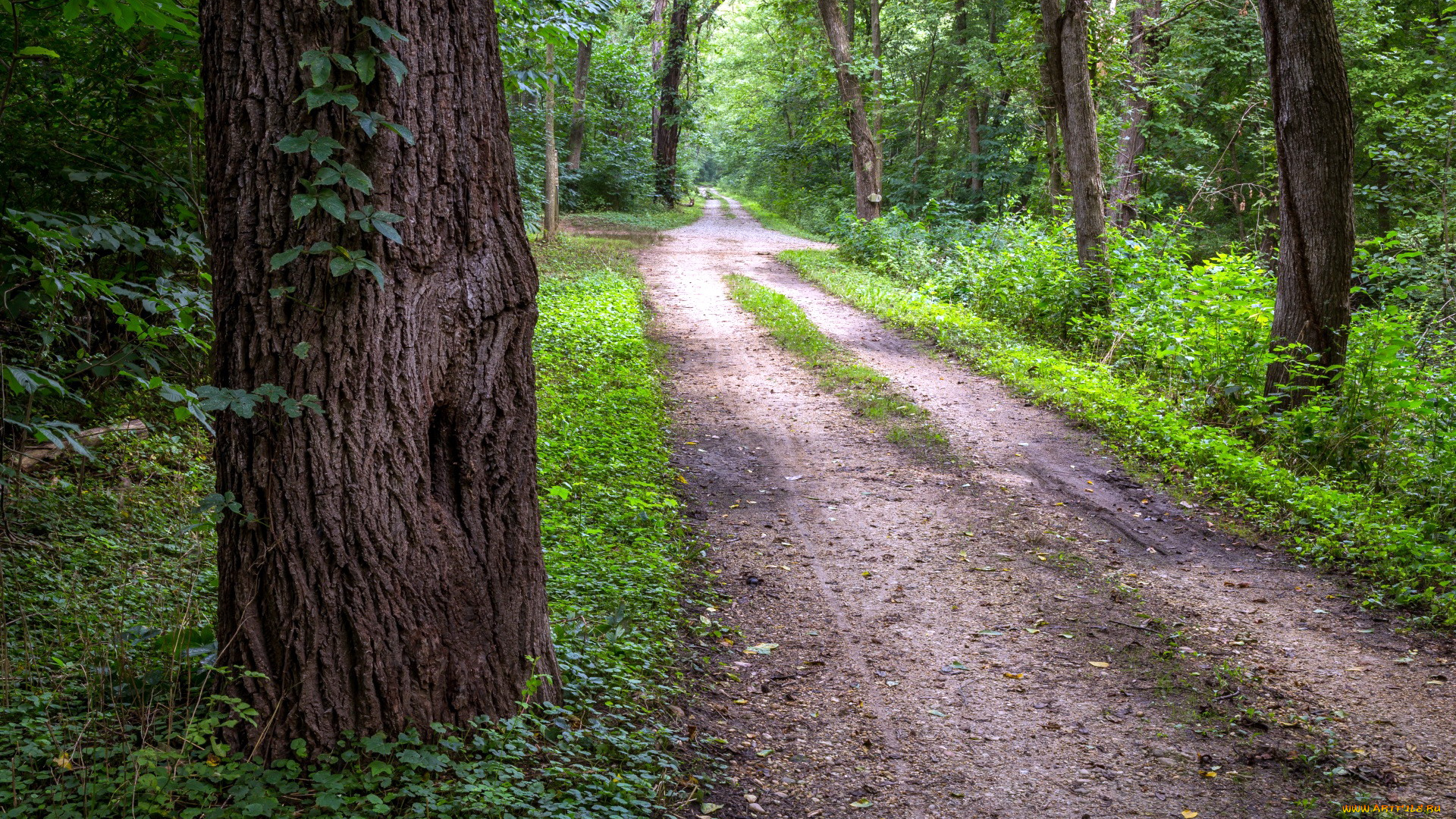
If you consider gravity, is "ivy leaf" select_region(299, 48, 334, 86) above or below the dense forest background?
above

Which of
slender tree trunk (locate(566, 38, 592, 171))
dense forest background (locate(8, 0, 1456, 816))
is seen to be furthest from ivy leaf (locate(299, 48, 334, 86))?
slender tree trunk (locate(566, 38, 592, 171))

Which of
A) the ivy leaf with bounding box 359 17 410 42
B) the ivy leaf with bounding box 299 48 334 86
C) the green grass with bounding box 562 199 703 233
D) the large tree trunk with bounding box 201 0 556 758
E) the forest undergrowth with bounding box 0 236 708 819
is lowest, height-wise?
the forest undergrowth with bounding box 0 236 708 819

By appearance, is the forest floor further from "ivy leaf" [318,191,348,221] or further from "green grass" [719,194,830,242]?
"green grass" [719,194,830,242]

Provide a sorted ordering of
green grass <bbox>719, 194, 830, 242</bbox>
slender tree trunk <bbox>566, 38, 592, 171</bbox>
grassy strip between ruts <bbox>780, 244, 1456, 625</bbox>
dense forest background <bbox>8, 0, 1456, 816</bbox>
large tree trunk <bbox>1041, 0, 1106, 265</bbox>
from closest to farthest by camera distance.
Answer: dense forest background <bbox>8, 0, 1456, 816</bbox> < grassy strip between ruts <bbox>780, 244, 1456, 625</bbox> < large tree trunk <bbox>1041, 0, 1106, 265</bbox> < slender tree trunk <bbox>566, 38, 592, 171</bbox> < green grass <bbox>719, 194, 830, 242</bbox>

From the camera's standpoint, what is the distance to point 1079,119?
11.9m

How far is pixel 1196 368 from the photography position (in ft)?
28.8

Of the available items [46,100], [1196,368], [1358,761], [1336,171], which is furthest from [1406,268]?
[46,100]

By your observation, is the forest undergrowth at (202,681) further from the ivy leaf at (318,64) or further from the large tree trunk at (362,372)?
the ivy leaf at (318,64)

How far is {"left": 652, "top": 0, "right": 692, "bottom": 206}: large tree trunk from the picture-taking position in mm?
29625

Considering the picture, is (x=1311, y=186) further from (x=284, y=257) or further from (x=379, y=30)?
(x=284, y=257)

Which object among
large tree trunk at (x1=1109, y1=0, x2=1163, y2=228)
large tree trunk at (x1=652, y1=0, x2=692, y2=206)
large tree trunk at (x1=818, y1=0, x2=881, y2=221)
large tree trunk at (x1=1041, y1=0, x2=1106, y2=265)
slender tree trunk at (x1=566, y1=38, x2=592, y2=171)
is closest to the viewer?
large tree trunk at (x1=1041, y1=0, x2=1106, y2=265)

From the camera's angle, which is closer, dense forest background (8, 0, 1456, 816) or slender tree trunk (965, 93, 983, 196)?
dense forest background (8, 0, 1456, 816)

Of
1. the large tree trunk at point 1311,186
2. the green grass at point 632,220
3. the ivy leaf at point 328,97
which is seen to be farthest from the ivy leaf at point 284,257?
the green grass at point 632,220

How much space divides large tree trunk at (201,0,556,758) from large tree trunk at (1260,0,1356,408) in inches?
293
